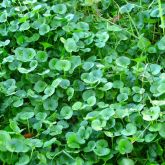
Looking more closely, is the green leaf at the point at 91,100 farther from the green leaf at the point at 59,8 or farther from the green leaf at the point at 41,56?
the green leaf at the point at 59,8

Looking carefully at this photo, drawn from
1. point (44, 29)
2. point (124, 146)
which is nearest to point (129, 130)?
point (124, 146)

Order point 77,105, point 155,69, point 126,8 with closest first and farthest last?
1. point 77,105
2. point 155,69
3. point 126,8

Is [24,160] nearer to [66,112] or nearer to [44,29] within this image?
[66,112]

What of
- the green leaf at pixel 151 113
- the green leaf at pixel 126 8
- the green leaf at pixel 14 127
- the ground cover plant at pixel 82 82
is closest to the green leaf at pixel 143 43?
the ground cover plant at pixel 82 82

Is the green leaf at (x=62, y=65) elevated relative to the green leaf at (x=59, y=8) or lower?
lower

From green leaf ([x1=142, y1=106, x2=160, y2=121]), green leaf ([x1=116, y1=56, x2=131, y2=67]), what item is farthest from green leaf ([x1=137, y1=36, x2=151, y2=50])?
green leaf ([x1=142, y1=106, x2=160, y2=121])

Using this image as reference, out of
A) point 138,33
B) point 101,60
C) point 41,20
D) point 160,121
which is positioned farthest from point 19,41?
point 160,121

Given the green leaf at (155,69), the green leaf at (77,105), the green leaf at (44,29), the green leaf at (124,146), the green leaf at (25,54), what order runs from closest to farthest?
the green leaf at (124,146) < the green leaf at (77,105) < the green leaf at (155,69) < the green leaf at (25,54) < the green leaf at (44,29)

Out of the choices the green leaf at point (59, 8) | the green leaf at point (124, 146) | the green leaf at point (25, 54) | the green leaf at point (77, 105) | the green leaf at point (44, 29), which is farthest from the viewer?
the green leaf at point (59, 8)

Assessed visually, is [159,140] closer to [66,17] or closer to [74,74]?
[74,74]
